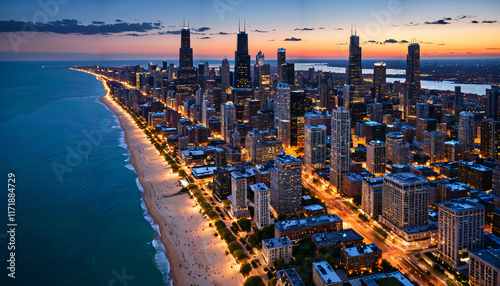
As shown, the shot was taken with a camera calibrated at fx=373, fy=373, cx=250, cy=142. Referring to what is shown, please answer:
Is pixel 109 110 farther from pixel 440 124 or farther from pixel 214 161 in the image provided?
pixel 440 124

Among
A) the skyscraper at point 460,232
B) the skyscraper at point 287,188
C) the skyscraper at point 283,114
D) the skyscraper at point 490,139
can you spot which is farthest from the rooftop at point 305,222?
the skyscraper at point 490,139

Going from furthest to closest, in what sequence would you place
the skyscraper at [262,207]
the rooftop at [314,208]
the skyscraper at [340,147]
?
1. the skyscraper at [340,147]
2. the rooftop at [314,208]
3. the skyscraper at [262,207]

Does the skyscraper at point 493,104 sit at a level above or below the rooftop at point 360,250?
above

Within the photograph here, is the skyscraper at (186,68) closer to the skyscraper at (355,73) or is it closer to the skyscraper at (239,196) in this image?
the skyscraper at (355,73)

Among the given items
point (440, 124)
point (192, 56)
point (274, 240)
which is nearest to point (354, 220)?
point (274, 240)

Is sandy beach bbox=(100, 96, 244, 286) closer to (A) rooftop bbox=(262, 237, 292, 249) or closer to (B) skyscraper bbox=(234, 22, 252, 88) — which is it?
(A) rooftop bbox=(262, 237, 292, 249)

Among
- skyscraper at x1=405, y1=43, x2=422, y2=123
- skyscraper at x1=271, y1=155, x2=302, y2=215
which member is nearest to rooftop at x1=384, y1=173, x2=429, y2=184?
skyscraper at x1=271, y1=155, x2=302, y2=215
